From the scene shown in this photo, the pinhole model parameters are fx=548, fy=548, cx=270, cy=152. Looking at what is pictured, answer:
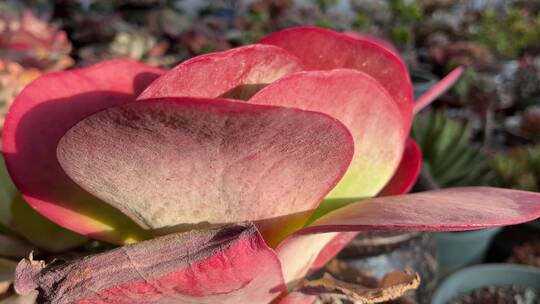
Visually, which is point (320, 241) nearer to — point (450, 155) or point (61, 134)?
point (61, 134)

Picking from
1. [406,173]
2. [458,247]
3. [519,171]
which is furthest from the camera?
[519,171]

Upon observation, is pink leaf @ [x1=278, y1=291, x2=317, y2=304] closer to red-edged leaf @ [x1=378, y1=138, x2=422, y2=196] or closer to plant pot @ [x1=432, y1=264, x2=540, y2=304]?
red-edged leaf @ [x1=378, y1=138, x2=422, y2=196]

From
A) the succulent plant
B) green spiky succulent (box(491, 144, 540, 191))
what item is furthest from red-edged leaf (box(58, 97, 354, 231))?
green spiky succulent (box(491, 144, 540, 191))

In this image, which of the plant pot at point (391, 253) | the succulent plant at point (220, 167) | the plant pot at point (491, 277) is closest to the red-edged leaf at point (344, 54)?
the succulent plant at point (220, 167)

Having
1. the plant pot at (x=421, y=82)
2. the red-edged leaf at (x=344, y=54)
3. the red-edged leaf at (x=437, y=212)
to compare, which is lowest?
the plant pot at (x=421, y=82)

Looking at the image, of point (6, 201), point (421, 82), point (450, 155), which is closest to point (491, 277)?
point (450, 155)

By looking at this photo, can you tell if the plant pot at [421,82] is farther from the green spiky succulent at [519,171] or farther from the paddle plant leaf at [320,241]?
the paddle plant leaf at [320,241]

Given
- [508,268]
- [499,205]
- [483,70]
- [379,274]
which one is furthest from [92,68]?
[483,70]

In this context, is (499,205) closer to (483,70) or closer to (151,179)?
(151,179)
